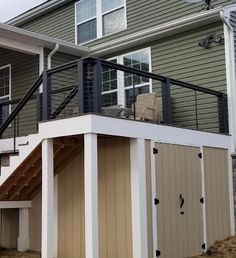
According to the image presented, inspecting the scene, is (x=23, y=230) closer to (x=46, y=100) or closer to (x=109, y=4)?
(x=46, y=100)

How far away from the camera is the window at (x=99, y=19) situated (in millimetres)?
12867

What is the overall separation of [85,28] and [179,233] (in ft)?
25.0

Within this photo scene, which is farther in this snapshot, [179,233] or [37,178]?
[37,178]

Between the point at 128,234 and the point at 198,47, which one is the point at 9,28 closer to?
the point at 198,47

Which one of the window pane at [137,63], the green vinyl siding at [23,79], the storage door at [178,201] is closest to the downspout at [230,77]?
the storage door at [178,201]

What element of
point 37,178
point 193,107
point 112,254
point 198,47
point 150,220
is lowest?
point 112,254

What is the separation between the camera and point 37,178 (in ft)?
28.6

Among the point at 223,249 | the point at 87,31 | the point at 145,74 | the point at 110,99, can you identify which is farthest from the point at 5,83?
the point at 223,249

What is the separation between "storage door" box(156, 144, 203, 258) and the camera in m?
7.83

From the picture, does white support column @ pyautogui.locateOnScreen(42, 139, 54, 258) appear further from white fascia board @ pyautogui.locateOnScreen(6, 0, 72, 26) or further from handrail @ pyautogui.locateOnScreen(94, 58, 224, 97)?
white fascia board @ pyautogui.locateOnScreen(6, 0, 72, 26)

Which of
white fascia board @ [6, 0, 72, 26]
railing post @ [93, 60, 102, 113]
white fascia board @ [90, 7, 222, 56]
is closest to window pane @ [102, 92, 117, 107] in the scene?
white fascia board @ [90, 7, 222, 56]

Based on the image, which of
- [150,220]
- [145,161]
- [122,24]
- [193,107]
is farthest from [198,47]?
[150,220]

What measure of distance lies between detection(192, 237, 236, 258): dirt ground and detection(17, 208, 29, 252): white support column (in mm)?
3449

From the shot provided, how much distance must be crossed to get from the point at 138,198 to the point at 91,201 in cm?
100
